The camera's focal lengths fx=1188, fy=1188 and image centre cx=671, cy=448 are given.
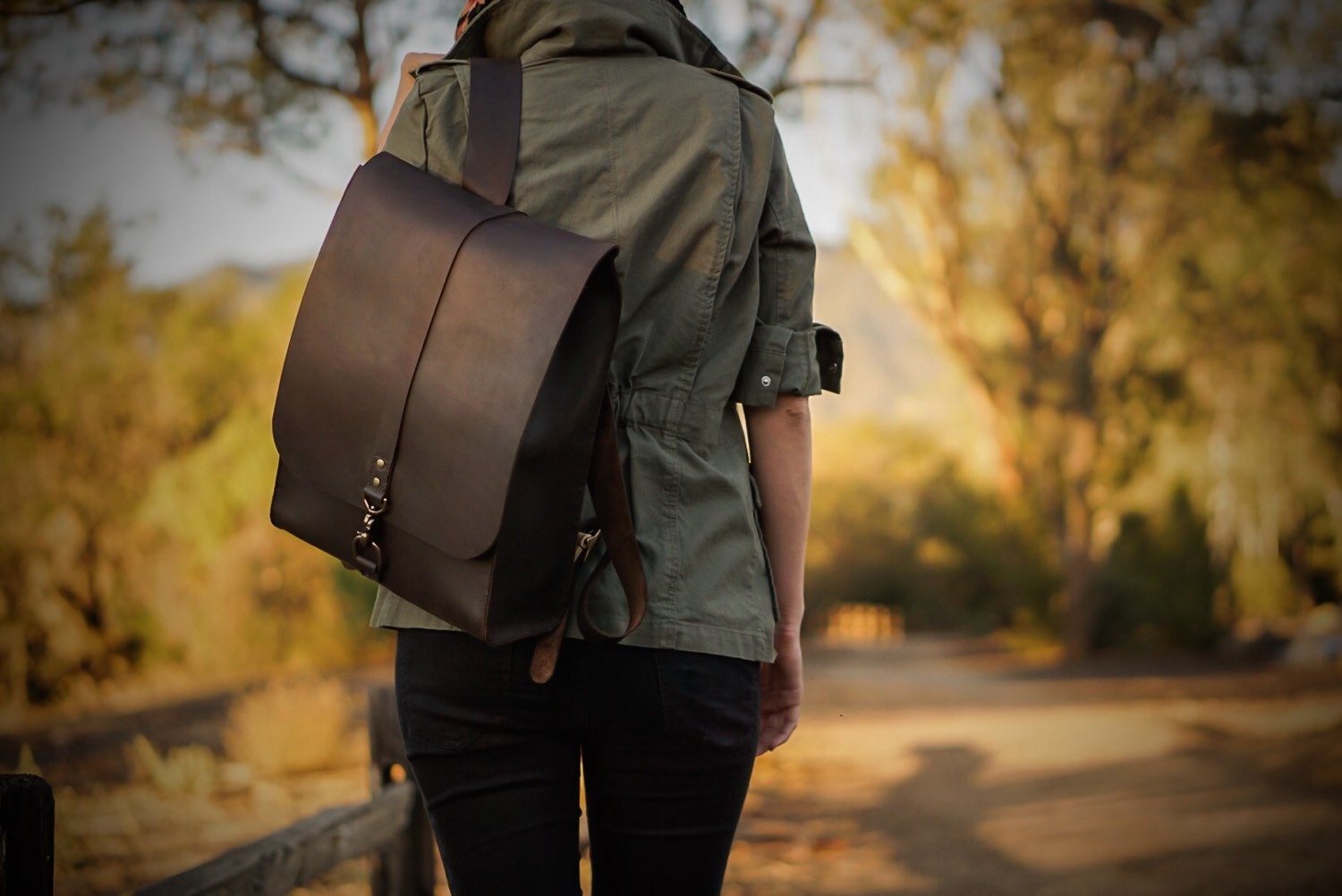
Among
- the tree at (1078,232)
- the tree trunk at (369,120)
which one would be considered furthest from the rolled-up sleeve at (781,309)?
the tree at (1078,232)

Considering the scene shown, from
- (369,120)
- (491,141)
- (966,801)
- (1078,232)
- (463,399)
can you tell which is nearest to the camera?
(463,399)

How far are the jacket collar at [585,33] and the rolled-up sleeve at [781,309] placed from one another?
126 mm

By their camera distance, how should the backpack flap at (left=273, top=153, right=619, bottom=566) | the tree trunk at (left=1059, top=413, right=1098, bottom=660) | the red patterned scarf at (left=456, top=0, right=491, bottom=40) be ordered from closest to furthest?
the backpack flap at (left=273, top=153, right=619, bottom=566), the red patterned scarf at (left=456, top=0, right=491, bottom=40), the tree trunk at (left=1059, top=413, right=1098, bottom=660)

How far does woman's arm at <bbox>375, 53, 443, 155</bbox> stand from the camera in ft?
4.44

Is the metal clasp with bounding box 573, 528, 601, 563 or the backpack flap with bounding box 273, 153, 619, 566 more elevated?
the backpack flap with bounding box 273, 153, 619, 566

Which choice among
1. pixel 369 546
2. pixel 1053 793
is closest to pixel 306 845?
pixel 369 546

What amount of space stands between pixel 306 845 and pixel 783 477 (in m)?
1.60

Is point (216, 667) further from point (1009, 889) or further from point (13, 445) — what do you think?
point (1009, 889)

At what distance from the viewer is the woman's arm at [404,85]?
1352 mm

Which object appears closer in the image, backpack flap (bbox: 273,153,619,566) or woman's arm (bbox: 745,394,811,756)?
backpack flap (bbox: 273,153,619,566)

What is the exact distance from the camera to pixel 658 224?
125 centimetres

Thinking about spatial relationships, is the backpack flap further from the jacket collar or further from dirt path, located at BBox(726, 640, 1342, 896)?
dirt path, located at BBox(726, 640, 1342, 896)

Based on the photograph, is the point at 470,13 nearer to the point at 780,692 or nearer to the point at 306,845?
the point at 780,692

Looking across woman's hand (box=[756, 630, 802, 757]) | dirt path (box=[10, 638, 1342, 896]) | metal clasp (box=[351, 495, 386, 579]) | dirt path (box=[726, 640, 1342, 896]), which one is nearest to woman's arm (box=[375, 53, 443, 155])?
metal clasp (box=[351, 495, 386, 579])
